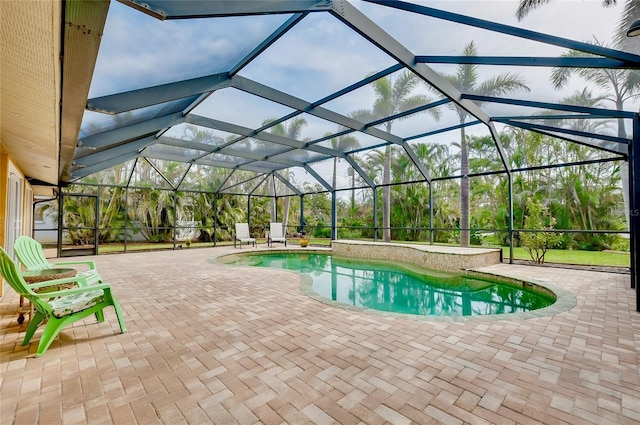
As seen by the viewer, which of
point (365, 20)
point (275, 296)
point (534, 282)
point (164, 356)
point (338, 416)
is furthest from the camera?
point (534, 282)

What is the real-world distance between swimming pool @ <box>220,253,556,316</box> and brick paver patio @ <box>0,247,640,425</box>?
1270 mm

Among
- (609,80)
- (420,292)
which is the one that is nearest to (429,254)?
(420,292)

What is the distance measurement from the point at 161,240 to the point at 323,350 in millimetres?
13806

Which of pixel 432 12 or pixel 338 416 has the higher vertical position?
pixel 432 12

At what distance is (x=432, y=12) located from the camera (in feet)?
11.3

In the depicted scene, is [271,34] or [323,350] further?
[271,34]

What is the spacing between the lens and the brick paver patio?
5.89 ft

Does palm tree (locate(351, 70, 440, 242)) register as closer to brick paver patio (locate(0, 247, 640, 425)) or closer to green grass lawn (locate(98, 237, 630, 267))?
brick paver patio (locate(0, 247, 640, 425))

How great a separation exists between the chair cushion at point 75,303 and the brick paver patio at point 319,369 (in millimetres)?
355

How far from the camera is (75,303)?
2.80 metres

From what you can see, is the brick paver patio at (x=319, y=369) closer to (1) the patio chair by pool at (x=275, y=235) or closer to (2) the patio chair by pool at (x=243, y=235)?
(2) the patio chair by pool at (x=243, y=235)

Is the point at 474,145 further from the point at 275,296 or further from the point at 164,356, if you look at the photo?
the point at 164,356

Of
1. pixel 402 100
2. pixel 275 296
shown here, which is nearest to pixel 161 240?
pixel 275 296

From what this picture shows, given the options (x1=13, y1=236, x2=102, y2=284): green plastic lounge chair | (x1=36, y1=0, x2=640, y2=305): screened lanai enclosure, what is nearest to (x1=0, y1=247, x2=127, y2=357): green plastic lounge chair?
→ (x1=13, y1=236, x2=102, y2=284): green plastic lounge chair
